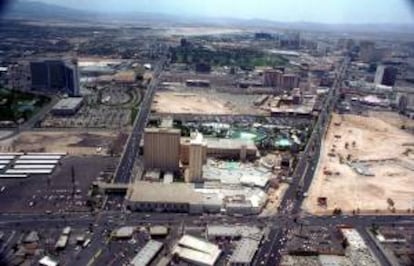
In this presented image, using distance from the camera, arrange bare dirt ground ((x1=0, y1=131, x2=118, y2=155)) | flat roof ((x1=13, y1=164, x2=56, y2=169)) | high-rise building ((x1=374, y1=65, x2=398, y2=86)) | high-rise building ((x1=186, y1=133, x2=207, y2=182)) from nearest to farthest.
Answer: high-rise building ((x1=186, y1=133, x2=207, y2=182)) < flat roof ((x1=13, y1=164, x2=56, y2=169)) < bare dirt ground ((x1=0, y1=131, x2=118, y2=155)) < high-rise building ((x1=374, y1=65, x2=398, y2=86))

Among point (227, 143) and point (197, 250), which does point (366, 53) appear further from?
point (197, 250)

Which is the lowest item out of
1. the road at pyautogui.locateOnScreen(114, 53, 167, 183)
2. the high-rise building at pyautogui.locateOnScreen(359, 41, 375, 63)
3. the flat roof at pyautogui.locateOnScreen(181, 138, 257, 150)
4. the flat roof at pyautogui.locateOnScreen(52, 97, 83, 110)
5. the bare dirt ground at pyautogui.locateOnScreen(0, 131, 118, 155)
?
the bare dirt ground at pyautogui.locateOnScreen(0, 131, 118, 155)

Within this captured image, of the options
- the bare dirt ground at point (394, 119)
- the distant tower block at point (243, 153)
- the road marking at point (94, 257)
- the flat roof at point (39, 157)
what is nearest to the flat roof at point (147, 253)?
the road marking at point (94, 257)

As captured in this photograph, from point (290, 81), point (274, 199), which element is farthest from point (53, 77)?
point (274, 199)

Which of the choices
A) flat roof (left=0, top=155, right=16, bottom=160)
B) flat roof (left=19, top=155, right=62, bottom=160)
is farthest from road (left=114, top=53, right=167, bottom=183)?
flat roof (left=0, top=155, right=16, bottom=160)

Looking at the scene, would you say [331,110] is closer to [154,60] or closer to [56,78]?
[56,78]

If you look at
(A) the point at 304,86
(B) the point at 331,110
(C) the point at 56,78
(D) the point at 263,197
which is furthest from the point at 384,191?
(C) the point at 56,78

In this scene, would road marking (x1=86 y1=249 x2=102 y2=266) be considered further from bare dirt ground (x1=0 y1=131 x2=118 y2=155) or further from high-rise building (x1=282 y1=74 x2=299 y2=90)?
high-rise building (x1=282 y1=74 x2=299 y2=90)
